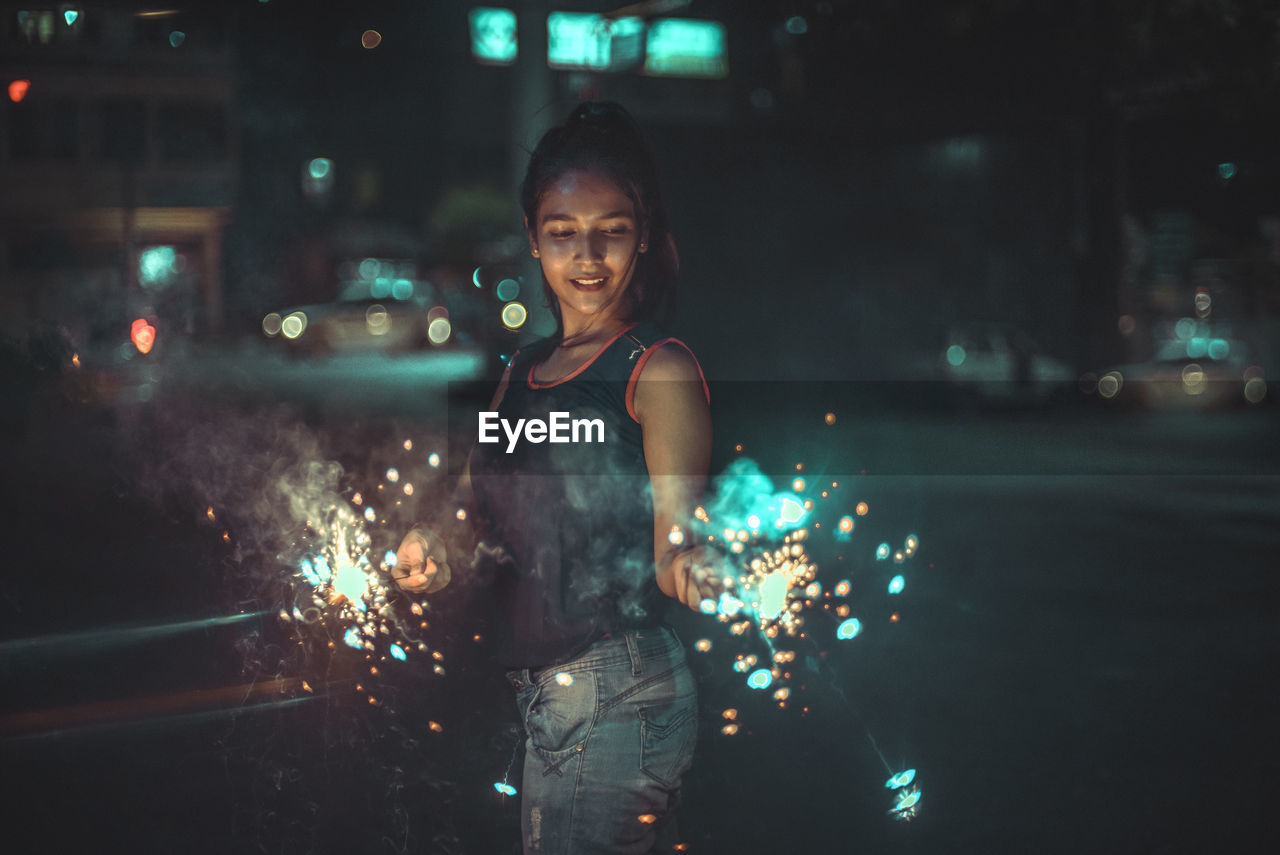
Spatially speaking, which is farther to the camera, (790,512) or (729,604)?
(790,512)

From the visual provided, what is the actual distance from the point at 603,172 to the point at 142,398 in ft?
4.60

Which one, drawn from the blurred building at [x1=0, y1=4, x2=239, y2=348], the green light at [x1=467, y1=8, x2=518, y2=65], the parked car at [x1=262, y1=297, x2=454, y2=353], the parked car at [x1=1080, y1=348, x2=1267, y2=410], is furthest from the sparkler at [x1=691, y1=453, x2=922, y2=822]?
the parked car at [x1=262, y1=297, x2=454, y2=353]

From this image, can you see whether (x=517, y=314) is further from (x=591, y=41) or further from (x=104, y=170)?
(x=104, y=170)

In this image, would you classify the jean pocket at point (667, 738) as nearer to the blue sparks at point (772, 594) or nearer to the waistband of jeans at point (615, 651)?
the waistband of jeans at point (615, 651)

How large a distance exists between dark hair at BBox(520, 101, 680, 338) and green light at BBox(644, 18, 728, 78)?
853cm

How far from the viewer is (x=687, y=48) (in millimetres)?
11750

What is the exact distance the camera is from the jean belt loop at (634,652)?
6.42 feet

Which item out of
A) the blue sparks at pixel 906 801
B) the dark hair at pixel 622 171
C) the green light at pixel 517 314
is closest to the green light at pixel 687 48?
the green light at pixel 517 314

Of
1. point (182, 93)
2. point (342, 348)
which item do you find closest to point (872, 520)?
point (182, 93)

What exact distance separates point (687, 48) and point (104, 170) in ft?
30.5

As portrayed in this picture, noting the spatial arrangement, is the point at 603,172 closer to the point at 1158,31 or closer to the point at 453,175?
the point at 1158,31

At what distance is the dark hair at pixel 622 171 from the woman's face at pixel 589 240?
17 millimetres

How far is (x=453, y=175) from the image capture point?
39406 millimetres

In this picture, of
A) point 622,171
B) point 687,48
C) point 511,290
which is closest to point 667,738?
point 622,171
